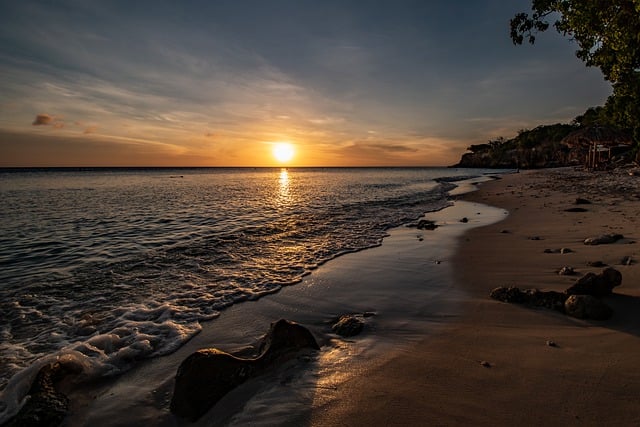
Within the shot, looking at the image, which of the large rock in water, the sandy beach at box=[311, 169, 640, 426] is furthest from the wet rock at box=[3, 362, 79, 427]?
the sandy beach at box=[311, 169, 640, 426]

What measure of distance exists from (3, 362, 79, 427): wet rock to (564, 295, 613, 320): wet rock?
638 cm

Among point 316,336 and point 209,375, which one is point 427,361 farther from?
point 209,375

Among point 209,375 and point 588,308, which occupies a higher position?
point 588,308

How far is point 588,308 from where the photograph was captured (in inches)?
174

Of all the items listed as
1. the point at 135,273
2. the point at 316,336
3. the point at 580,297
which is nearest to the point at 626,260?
the point at 580,297

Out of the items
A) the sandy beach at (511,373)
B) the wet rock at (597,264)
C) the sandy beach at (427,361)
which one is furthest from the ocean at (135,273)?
the wet rock at (597,264)

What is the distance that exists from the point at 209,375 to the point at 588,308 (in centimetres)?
502

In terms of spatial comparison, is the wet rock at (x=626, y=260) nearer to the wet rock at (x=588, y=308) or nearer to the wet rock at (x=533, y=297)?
the wet rock at (x=533, y=297)

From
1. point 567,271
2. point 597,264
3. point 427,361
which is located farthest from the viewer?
point 597,264

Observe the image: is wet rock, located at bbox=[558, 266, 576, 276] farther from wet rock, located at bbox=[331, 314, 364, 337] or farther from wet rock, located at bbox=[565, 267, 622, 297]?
wet rock, located at bbox=[331, 314, 364, 337]

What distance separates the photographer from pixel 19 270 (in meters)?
8.70

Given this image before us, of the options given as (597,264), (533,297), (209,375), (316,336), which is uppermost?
(597,264)

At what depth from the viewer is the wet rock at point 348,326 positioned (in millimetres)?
4660

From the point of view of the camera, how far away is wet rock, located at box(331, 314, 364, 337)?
4.66 metres
